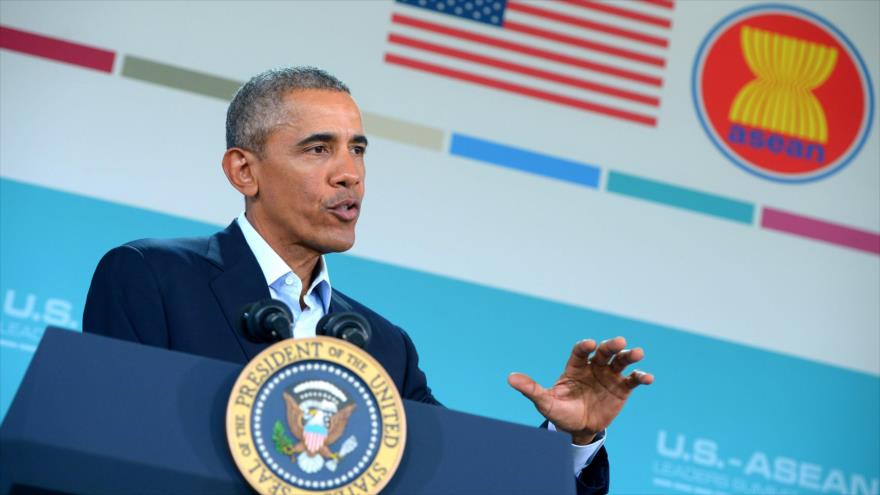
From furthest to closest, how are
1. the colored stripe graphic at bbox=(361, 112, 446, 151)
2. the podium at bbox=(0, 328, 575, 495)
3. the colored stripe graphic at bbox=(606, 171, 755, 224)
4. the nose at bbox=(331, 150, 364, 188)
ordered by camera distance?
1. the colored stripe graphic at bbox=(606, 171, 755, 224)
2. the colored stripe graphic at bbox=(361, 112, 446, 151)
3. the nose at bbox=(331, 150, 364, 188)
4. the podium at bbox=(0, 328, 575, 495)

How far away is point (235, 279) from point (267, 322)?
58cm

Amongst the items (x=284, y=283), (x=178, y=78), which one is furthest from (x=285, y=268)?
(x=178, y=78)

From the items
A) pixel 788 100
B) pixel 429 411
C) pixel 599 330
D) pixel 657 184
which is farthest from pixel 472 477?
pixel 788 100

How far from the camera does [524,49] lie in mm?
4008

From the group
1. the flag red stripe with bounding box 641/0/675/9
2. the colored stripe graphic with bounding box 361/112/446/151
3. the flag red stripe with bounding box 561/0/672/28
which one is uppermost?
the flag red stripe with bounding box 641/0/675/9

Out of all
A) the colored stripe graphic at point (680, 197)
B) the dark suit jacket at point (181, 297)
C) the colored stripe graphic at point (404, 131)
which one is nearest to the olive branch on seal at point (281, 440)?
the dark suit jacket at point (181, 297)

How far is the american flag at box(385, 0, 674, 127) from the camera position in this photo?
3924 millimetres

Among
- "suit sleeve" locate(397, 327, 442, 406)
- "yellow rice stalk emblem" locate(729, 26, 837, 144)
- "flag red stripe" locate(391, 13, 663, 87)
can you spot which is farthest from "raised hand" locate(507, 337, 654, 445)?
"yellow rice stalk emblem" locate(729, 26, 837, 144)

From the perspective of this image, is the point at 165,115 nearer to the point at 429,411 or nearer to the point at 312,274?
the point at 312,274

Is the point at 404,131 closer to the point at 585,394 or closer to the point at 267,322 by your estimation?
the point at 585,394

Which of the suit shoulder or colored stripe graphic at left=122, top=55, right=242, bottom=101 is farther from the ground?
colored stripe graphic at left=122, top=55, right=242, bottom=101

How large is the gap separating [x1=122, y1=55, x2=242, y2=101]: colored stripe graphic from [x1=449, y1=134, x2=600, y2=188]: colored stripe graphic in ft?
2.56

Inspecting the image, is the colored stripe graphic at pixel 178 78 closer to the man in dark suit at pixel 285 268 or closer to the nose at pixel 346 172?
the man in dark suit at pixel 285 268

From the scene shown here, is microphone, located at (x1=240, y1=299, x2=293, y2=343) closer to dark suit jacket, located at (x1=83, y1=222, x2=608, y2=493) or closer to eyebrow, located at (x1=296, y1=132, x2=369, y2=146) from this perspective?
dark suit jacket, located at (x1=83, y1=222, x2=608, y2=493)
